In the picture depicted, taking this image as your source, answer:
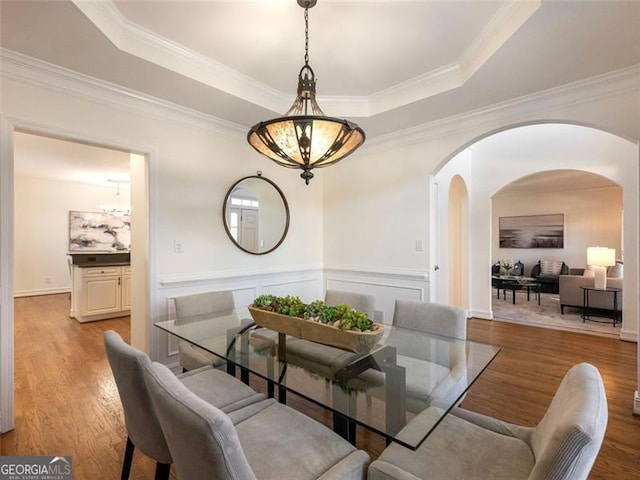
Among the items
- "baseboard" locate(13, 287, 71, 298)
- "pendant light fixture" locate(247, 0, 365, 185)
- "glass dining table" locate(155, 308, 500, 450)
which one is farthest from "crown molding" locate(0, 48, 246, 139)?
"baseboard" locate(13, 287, 71, 298)

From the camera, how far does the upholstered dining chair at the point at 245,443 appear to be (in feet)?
2.66

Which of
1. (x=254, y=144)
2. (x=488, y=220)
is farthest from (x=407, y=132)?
(x=488, y=220)

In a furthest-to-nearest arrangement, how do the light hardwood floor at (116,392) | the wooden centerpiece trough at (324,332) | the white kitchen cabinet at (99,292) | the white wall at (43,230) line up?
the white wall at (43,230), the white kitchen cabinet at (99,292), the light hardwood floor at (116,392), the wooden centerpiece trough at (324,332)

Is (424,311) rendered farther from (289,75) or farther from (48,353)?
(48,353)

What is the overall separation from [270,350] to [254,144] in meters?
1.28

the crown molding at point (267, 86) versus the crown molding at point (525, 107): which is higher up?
the crown molding at point (267, 86)

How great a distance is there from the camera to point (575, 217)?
7.95 m

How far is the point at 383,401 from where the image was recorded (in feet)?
4.24

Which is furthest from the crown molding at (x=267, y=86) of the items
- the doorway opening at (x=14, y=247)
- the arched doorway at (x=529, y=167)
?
the arched doorway at (x=529, y=167)

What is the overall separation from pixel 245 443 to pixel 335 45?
241 centimetres

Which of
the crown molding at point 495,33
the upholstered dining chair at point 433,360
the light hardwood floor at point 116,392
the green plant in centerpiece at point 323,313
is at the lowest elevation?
the light hardwood floor at point 116,392

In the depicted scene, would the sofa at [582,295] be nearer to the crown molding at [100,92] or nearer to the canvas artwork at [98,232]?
the crown molding at [100,92]

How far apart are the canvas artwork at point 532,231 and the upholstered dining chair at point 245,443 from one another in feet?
30.5

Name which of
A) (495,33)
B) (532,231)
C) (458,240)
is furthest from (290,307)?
(532,231)
